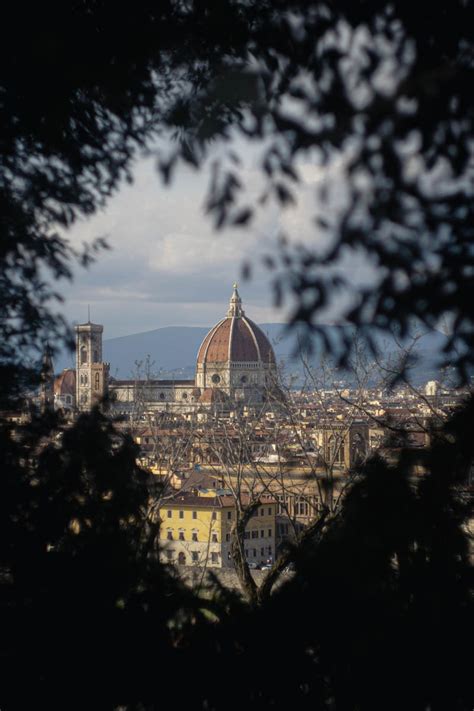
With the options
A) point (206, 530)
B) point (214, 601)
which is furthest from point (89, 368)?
point (206, 530)

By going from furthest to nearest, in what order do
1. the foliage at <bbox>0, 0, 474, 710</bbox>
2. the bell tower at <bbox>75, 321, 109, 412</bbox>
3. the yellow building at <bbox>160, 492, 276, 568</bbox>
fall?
the yellow building at <bbox>160, 492, 276, 568</bbox>, the bell tower at <bbox>75, 321, 109, 412</bbox>, the foliage at <bbox>0, 0, 474, 710</bbox>

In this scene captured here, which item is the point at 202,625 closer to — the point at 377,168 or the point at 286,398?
the point at 377,168

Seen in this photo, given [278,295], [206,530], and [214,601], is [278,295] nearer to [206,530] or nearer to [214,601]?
[214,601]

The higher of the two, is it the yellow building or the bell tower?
the bell tower

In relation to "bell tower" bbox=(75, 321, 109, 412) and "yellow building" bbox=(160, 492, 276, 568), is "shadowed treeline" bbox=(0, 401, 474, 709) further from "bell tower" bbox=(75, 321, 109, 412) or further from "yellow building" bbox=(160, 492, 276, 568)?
"yellow building" bbox=(160, 492, 276, 568)

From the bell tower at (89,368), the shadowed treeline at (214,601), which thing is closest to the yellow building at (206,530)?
the shadowed treeline at (214,601)

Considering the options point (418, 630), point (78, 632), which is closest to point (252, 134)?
point (418, 630)

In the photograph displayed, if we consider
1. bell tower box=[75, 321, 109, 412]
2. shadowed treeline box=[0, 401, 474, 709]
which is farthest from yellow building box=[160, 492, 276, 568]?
bell tower box=[75, 321, 109, 412]
